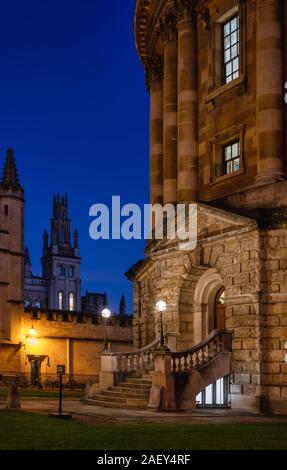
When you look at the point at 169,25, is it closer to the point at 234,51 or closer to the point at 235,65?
the point at 234,51

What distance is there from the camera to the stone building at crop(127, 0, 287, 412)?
28656 mm

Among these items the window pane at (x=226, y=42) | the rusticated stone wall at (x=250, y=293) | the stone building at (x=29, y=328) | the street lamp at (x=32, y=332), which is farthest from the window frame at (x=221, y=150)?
the street lamp at (x=32, y=332)

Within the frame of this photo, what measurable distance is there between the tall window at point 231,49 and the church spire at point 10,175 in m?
29.8

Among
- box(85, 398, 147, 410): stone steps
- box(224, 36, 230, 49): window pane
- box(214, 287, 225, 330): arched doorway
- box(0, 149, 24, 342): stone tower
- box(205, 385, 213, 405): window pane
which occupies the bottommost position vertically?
box(85, 398, 147, 410): stone steps

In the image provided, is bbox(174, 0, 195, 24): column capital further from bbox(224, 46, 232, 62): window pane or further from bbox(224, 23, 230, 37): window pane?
bbox(224, 46, 232, 62): window pane

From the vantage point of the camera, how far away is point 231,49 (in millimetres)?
35188

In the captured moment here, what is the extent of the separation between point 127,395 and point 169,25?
64.5ft

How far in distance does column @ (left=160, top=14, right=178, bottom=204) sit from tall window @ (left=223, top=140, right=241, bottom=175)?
4.78m

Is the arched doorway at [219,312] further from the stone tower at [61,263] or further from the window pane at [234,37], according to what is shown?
the stone tower at [61,263]

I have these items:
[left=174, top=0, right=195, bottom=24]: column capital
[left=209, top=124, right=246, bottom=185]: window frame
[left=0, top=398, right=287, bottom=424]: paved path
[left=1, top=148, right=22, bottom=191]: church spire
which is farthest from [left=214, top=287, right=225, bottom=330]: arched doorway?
[left=1, top=148, right=22, bottom=191]: church spire

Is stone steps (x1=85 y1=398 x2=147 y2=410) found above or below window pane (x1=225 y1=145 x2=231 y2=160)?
below

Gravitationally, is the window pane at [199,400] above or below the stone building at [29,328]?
below

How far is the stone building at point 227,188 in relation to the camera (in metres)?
28.7

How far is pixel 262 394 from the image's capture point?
28.3m
